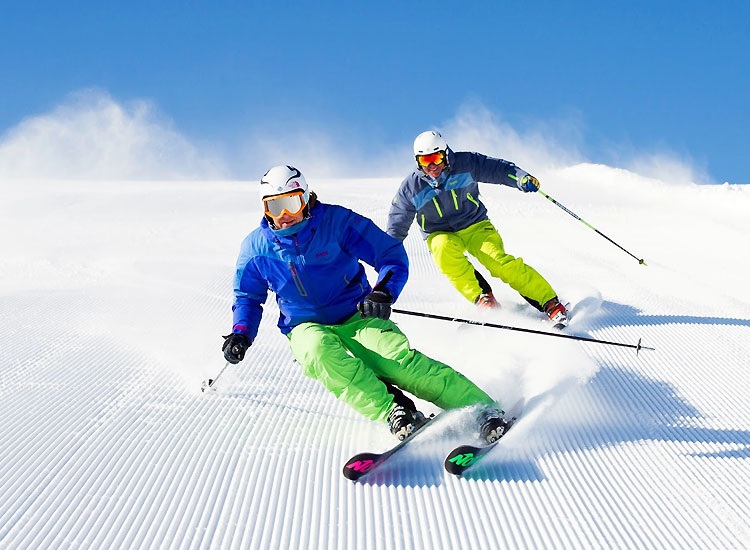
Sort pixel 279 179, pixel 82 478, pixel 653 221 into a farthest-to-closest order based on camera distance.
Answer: pixel 653 221 → pixel 279 179 → pixel 82 478

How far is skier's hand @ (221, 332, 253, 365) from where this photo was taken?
3.34m

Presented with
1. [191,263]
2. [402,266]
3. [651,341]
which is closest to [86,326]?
[191,263]

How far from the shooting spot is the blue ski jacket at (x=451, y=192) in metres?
5.53

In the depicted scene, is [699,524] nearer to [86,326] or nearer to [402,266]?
[402,266]

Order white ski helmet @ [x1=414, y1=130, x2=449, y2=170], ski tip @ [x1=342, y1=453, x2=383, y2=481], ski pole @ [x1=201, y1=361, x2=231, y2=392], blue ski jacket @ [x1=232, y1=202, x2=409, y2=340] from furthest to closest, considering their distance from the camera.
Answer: white ski helmet @ [x1=414, y1=130, x2=449, y2=170]
ski pole @ [x1=201, y1=361, x2=231, y2=392]
blue ski jacket @ [x1=232, y1=202, x2=409, y2=340]
ski tip @ [x1=342, y1=453, x2=383, y2=481]

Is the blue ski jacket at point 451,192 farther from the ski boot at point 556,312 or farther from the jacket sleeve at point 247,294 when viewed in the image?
the jacket sleeve at point 247,294

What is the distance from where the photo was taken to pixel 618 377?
4.05 m

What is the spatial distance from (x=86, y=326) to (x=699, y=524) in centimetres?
459

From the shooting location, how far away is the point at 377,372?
336cm

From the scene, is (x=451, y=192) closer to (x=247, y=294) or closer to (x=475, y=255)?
(x=475, y=255)

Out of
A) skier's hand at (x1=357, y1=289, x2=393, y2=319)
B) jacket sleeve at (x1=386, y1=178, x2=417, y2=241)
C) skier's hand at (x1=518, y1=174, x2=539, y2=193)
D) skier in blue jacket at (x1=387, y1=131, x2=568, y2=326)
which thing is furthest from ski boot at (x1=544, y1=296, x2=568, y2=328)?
skier's hand at (x1=357, y1=289, x2=393, y2=319)

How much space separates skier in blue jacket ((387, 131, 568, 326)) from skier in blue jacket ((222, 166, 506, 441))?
80.2 inches

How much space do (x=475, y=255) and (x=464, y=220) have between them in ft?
1.04

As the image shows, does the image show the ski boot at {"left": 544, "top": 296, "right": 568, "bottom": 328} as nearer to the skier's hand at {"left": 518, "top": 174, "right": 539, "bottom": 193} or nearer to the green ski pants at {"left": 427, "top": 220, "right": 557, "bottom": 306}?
the green ski pants at {"left": 427, "top": 220, "right": 557, "bottom": 306}
